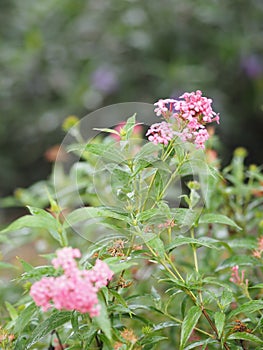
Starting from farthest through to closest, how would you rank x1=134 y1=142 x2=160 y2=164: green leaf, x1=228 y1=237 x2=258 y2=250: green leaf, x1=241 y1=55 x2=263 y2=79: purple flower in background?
x1=241 y1=55 x2=263 y2=79: purple flower in background
x1=228 y1=237 x2=258 y2=250: green leaf
x1=134 y1=142 x2=160 y2=164: green leaf

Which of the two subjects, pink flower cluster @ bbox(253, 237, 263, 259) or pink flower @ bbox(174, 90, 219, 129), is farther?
pink flower cluster @ bbox(253, 237, 263, 259)

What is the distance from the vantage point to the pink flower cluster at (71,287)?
771mm

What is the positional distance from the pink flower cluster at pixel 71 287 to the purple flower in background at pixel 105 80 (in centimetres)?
274

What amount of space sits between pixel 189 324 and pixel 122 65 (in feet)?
9.04

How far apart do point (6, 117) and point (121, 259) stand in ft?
9.69

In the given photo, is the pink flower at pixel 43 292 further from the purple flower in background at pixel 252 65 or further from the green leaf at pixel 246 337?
the purple flower in background at pixel 252 65

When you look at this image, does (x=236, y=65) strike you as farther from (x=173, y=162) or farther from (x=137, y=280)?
(x=173, y=162)

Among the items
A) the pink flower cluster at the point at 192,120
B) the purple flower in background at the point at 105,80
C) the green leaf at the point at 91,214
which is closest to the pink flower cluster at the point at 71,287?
the green leaf at the point at 91,214

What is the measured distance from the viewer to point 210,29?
356 cm

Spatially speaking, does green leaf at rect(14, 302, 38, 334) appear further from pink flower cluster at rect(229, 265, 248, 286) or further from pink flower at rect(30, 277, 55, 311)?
pink flower cluster at rect(229, 265, 248, 286)

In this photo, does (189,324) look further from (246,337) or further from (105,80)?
(105,80)

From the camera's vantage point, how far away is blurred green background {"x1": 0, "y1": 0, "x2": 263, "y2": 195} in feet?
11.2

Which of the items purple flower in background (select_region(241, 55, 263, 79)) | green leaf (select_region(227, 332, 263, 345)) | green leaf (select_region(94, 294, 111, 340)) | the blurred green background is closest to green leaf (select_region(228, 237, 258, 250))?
green leaf (select_region(227, 332, 263, 345))

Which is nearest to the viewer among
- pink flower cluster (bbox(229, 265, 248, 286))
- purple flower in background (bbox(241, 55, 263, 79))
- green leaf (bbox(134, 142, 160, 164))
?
green leaf (bbox(134, 142, 160, 164))
